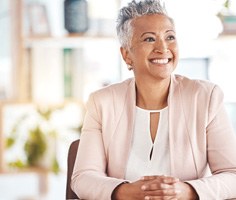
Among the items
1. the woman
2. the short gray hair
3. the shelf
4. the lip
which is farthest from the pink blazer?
the shelf

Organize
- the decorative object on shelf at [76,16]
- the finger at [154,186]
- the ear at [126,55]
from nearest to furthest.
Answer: the finger at [154,186]
the ear at [126,55]
the decorative object on shelf at [76,16]

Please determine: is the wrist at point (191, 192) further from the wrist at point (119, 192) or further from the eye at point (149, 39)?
the eye at point (149, 39)

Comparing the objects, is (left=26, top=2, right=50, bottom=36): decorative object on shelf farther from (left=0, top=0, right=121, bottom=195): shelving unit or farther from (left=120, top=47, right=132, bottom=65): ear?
(left=120, top=47, right=132, bottom=65): ear

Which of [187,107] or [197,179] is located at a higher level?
[187,107]

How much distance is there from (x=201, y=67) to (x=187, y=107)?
161 cm

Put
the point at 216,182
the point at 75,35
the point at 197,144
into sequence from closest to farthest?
the point at 216,182 < the point at 197,144 < the point at 75,35

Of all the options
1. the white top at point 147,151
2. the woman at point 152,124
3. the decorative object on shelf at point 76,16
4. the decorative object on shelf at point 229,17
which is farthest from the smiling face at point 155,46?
the decorative object on shelf at point 229,17

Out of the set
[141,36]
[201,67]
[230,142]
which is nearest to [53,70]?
[201,67]

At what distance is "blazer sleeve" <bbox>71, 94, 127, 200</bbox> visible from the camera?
186 cm

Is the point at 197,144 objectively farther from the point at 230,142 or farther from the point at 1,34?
the point at 1,34

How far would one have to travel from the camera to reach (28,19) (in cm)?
348

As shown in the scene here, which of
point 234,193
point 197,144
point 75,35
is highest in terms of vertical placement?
point 75,35

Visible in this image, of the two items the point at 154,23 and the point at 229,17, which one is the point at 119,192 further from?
the point at 229,17

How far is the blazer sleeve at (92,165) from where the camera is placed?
73.3 inches
